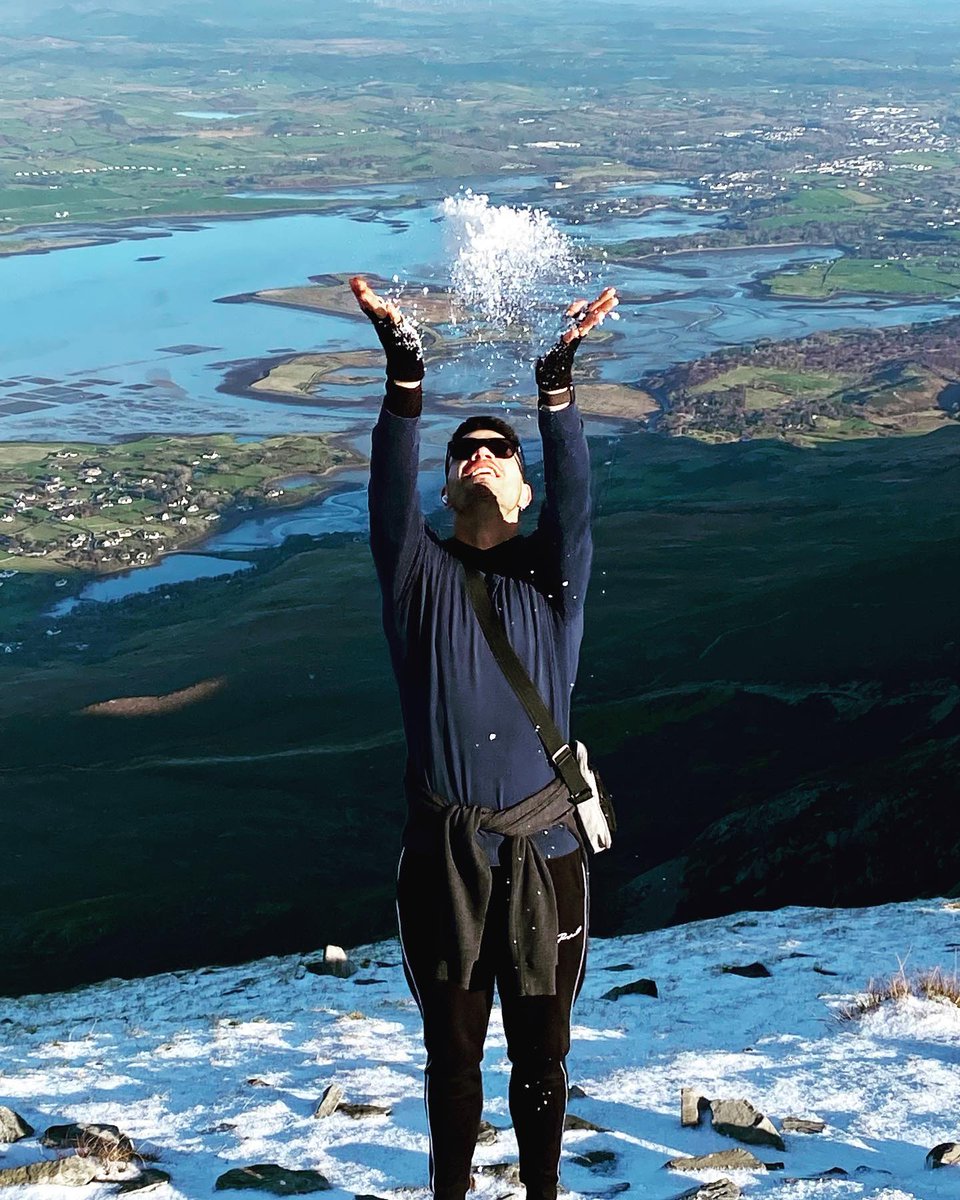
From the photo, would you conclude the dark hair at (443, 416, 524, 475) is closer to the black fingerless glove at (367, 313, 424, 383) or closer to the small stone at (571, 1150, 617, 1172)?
the black fingerless glove at (367, 313, 424, 383)

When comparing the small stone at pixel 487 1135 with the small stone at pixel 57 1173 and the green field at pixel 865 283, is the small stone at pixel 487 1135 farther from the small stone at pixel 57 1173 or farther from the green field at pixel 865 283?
the green field at pixel 865 283

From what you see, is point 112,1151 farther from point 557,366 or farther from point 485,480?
point 557,366

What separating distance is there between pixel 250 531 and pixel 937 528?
59251mm

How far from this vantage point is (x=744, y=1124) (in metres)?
8.30

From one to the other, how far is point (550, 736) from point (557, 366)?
160 centimetres

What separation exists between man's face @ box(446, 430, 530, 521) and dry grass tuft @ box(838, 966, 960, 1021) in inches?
228

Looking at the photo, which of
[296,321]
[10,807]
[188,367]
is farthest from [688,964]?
[296,321]

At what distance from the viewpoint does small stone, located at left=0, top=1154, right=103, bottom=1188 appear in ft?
25.3

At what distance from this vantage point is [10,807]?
145 ft

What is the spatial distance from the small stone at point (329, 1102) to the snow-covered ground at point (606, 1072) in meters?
0.12

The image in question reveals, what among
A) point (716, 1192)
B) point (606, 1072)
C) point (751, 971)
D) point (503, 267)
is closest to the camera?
point (716, 1192)

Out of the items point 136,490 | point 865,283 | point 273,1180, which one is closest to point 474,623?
point 273,1180

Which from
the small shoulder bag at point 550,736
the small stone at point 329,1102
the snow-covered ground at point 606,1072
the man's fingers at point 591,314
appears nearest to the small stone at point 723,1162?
the snow-covered ground at point 606,1072

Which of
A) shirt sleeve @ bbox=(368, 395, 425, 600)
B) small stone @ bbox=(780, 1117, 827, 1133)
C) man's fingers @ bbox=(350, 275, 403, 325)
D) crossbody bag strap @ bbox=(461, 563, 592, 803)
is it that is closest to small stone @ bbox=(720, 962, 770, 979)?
small stone @ bbox=(780, 1117, 827, 1133)
